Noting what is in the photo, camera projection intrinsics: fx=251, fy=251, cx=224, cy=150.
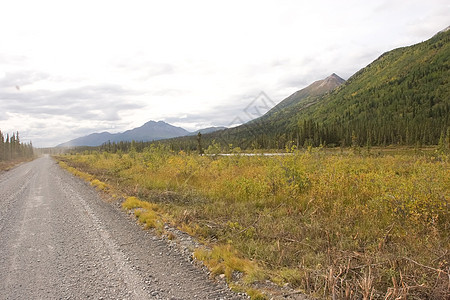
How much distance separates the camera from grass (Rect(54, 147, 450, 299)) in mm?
3537

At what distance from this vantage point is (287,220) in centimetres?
668

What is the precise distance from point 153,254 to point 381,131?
85078 millimetres

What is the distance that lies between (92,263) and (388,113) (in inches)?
5880

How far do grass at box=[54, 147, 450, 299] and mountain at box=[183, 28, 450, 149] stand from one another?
204ft

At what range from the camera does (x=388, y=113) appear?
126188 mm

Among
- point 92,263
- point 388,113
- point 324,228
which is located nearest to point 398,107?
point 388,113

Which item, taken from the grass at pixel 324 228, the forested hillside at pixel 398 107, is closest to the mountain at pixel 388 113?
the forested hillside at pixel 398 107

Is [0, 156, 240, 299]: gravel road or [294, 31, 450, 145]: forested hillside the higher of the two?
[294, 31, 450, 145]: forested hillside

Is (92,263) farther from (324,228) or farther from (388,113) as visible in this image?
(388,113)

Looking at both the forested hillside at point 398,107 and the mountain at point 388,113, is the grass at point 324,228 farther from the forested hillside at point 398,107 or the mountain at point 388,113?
the forested hillside at point 398,107

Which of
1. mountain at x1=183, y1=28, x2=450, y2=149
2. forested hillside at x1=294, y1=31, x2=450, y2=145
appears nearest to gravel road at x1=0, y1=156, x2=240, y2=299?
mountain at x1=183, y1=28, x2=450, y2=149

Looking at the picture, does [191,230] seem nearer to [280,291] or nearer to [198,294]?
[198,294]

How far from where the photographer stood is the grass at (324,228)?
354 centimetres

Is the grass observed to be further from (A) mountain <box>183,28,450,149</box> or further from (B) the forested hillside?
(B) the forested hillside
